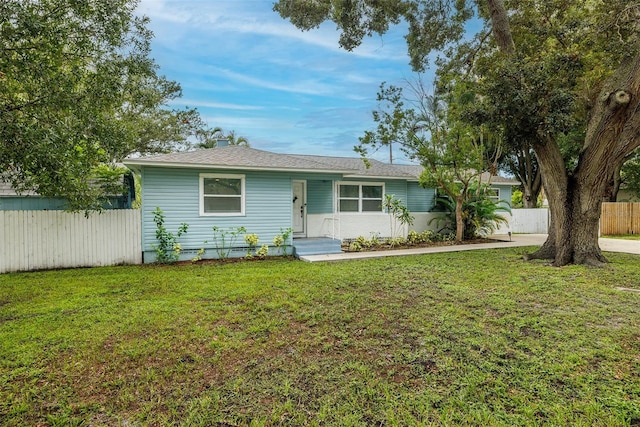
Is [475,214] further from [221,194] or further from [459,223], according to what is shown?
[221,194]

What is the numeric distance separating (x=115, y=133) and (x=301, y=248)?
571 cm

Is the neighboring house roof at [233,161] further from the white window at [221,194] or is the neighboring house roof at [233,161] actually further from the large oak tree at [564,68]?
the large oak tree at [564,68]

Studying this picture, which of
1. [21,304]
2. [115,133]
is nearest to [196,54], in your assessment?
[115,133]

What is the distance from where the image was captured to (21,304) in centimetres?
543

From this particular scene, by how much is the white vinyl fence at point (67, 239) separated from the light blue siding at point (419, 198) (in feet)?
33.4

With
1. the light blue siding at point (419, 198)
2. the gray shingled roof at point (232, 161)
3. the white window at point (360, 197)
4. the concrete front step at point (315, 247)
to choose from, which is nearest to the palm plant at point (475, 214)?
the light blue siding at point (419, 198)

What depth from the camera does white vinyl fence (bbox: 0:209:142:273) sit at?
806cm

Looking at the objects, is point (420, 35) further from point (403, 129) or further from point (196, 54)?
point (196, 54)

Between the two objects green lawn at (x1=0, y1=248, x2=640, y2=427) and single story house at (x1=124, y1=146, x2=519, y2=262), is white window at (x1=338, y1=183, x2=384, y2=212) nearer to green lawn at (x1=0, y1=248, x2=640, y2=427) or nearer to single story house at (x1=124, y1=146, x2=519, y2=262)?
single story house at (x1=124, y1=146, x2=519, y2=262)

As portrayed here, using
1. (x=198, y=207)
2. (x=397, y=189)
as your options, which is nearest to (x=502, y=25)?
(x=397, y=189)

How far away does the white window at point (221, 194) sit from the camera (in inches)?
388

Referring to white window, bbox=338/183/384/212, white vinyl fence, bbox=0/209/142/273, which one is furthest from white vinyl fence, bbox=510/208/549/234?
white vinyl fence, bbox=0/209/142/273

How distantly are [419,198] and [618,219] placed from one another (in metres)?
10.3

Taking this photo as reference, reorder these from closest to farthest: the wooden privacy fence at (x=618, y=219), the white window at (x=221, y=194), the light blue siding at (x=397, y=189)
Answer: the white window at (x=221, y=194) < the light blue siding at (x=397, y=189) < the wooden privacy fence at (x=618, y=219)
